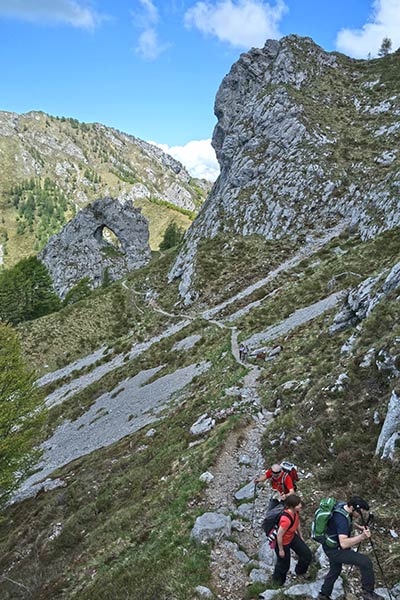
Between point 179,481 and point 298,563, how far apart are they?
753cm

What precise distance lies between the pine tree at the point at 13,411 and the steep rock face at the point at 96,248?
93534mm

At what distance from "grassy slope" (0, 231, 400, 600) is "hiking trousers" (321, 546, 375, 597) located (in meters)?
0.90

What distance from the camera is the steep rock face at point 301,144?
222 ft

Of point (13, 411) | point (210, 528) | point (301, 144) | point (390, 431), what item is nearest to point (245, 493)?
point (210, 528)

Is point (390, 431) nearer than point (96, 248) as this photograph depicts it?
Yes

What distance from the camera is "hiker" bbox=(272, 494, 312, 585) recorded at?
27.5ft

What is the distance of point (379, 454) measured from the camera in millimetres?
11344

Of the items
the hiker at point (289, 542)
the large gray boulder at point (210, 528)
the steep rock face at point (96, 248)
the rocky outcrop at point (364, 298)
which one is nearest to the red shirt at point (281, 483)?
the hiker at point (289, 542)

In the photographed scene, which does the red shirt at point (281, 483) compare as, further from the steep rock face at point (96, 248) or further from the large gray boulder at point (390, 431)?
the steep rock face at point (96, 248)

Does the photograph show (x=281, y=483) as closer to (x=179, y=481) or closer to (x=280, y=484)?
(x=280, y=484)

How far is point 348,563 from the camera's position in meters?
7.58

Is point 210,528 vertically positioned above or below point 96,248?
below

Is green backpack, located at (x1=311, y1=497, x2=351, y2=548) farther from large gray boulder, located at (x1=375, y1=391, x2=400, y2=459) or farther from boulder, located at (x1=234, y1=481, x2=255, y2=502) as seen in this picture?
boulder, located at (x1=234, y1=481, x2=255, y2=502)

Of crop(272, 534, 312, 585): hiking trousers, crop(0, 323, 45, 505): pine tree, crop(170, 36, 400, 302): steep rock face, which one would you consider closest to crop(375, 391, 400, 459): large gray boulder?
crop(272, 534, 312, 585): hiking trousers
